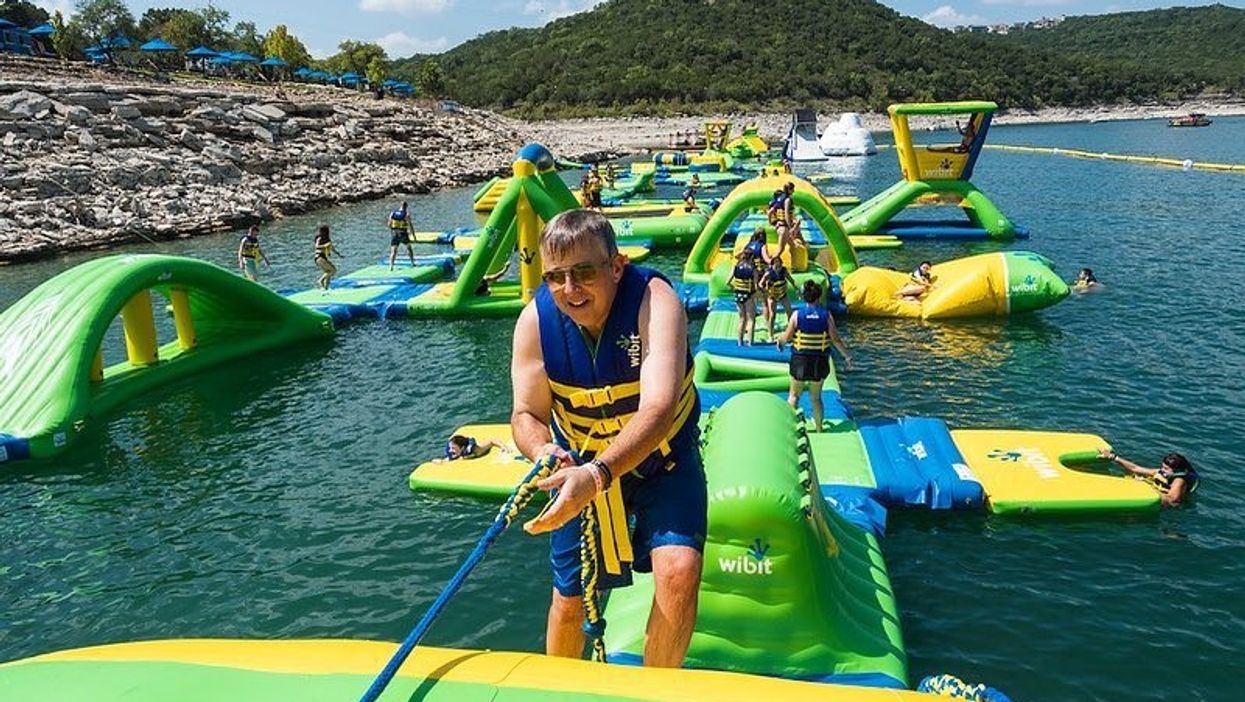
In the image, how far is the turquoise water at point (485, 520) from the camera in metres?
6.72

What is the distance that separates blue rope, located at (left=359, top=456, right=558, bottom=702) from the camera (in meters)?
2.63

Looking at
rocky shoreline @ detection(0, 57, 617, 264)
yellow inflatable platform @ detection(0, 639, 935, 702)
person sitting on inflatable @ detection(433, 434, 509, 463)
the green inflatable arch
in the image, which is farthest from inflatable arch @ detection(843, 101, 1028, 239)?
yellow inflatable platform @ detection(0, 639, 935, 702)

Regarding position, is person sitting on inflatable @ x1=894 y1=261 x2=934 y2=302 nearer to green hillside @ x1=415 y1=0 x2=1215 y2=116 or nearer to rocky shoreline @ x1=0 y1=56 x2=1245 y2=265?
rocky shoreline @ x1=0 y1=56 x2=1245 y2=265

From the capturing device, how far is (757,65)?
4948 inches

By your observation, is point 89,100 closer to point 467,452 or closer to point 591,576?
point 467,452

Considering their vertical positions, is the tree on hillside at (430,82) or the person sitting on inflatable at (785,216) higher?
the tree on hillside at (430,82)

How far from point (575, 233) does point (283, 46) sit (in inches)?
3314

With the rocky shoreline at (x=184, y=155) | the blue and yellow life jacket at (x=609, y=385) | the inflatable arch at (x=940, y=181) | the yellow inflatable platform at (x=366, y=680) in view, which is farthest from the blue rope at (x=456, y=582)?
the rocky shoreline at (x=184, y=155)

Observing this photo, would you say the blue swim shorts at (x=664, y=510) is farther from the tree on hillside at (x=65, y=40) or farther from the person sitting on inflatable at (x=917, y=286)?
the tree on hillside at (x=65, y=40)

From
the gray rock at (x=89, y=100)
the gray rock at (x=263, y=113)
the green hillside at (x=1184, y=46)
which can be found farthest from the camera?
the green hillside at (x=1184, y=46)

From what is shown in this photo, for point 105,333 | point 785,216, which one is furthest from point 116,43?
point 785,216

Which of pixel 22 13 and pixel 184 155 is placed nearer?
pixel 184 155

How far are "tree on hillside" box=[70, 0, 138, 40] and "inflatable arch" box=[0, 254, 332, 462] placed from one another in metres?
68.7

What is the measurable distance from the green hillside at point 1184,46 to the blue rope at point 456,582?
564ft
